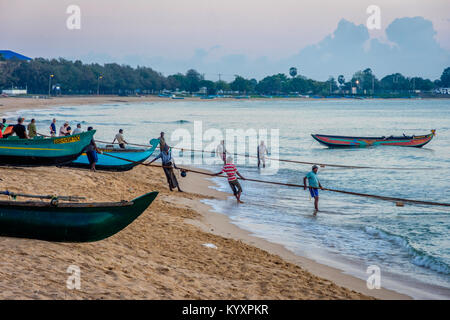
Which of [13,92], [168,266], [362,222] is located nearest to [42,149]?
[168,266]

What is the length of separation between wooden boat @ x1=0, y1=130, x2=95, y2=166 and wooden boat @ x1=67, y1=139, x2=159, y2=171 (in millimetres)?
1588

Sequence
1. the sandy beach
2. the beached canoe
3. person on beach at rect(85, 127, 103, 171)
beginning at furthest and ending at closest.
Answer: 1. person on beach at rect(85, 127, 103, 171)
2. the beached canoe
3. the sandy beach

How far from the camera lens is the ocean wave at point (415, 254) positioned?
1048 centimetres

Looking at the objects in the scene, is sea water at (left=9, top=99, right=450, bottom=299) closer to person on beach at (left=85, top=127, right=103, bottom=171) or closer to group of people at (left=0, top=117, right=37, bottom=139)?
person on beach at (left=85, top=127, right=103, bottom=171)

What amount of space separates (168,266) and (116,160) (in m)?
10.2

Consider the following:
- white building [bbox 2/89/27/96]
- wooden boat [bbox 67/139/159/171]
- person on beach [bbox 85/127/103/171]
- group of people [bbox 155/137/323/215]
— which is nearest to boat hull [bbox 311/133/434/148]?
wooden boat [bbox 67/139/159/171]

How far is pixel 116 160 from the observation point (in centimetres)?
1791

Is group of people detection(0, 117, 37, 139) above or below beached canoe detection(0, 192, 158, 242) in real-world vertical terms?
above

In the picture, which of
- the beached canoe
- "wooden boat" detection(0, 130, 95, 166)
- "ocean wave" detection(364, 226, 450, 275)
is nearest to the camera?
the beached canoe

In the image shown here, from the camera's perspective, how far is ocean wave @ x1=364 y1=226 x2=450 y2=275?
1048 cm

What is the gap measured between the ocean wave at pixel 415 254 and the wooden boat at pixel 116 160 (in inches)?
321

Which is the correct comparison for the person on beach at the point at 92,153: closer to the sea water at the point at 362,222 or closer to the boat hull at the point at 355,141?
the sea water at the point at 362,222
